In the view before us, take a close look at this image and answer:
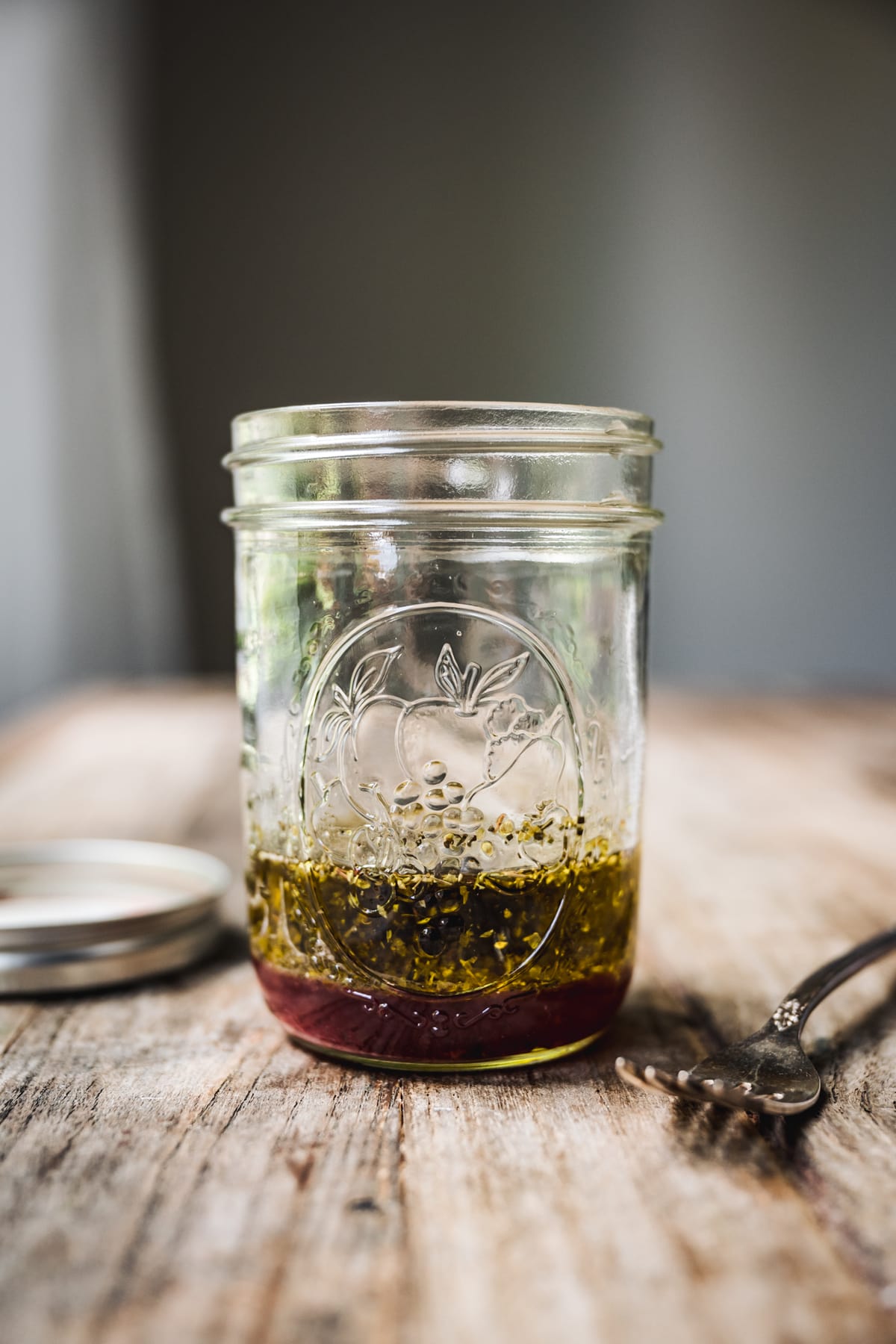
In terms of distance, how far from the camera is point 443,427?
23.2 inches

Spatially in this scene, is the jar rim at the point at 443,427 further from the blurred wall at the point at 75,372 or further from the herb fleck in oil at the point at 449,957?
the blurred wall at the point at 75,372

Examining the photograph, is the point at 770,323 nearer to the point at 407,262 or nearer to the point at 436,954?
the point at 407,262

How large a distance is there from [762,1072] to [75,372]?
276cm

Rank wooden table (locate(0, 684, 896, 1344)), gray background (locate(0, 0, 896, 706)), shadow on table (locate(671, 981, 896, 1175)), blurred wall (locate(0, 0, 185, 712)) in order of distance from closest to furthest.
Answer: wooden table (locate(0, 684, 896, 1344))
shadow on table (locate(671, 981, 896, 1175))
blurred wall (locate(0, 0, 185, 712))
gray background (locate(0, 0, 896, 706))

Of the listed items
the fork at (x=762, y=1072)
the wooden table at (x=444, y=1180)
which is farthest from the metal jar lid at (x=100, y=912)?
the fork at (x=762, y=1072)

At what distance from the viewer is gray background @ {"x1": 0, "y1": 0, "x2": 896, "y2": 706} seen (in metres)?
3.09

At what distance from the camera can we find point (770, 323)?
336 cm

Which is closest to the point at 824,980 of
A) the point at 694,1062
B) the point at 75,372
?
the point at 694,1062

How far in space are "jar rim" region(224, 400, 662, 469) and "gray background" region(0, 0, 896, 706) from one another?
2505 mm

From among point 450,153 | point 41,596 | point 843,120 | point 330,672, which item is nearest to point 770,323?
point 843,120

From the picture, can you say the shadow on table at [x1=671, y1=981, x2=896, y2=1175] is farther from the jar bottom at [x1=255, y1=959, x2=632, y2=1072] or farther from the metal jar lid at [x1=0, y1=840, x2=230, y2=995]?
the metal jar lid at [x1=0, y1=840, x2=230, y2=995]

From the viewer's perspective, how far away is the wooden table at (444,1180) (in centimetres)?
41

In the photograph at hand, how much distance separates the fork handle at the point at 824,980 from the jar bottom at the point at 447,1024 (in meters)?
0.10

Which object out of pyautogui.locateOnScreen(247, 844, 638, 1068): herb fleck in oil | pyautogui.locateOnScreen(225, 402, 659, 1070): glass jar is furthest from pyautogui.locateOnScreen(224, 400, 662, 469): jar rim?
pyautogui.locateOnScreen(247, 844, 638, 1068): herb fleck in oil
